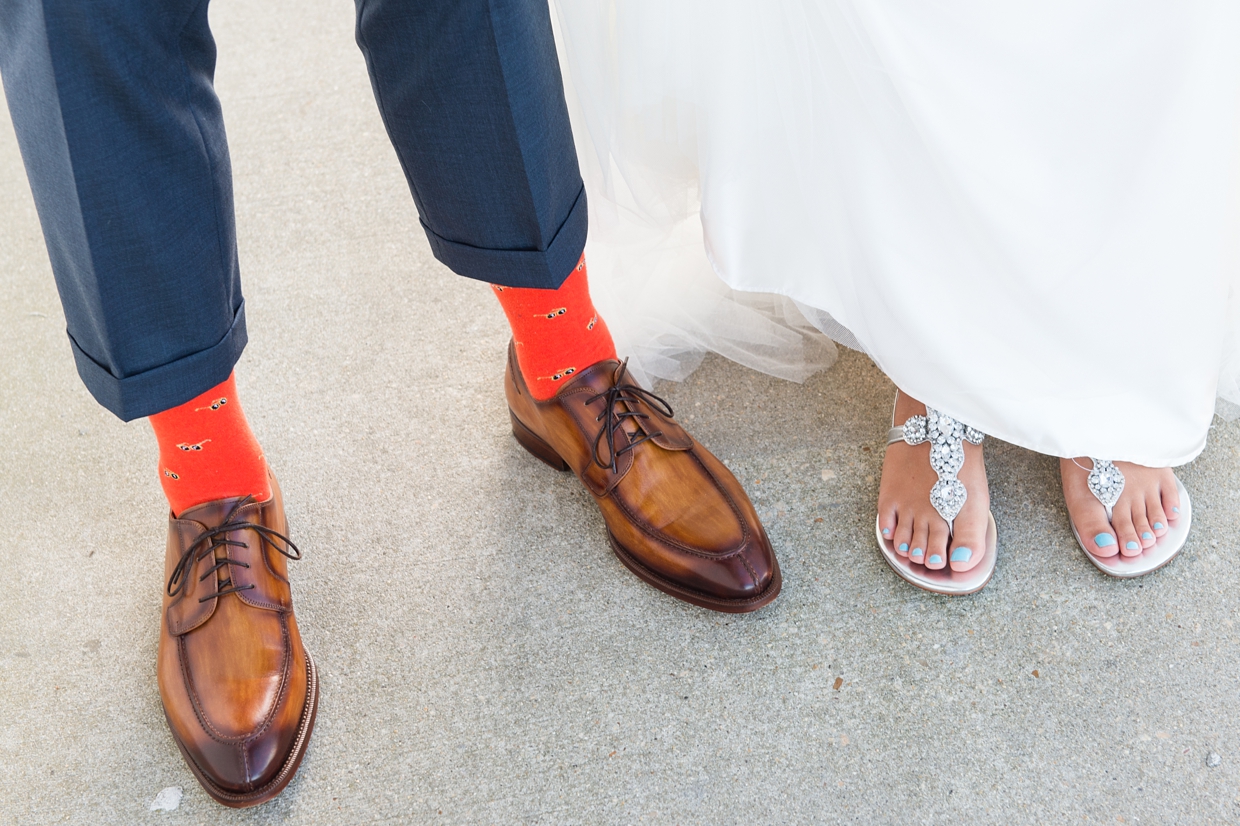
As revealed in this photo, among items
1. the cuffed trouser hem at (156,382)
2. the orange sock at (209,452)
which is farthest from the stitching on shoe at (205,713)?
the cuffed trouser hem at (156,382)

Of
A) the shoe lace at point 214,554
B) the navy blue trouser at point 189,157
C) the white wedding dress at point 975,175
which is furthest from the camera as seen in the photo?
the shoe lace at point 214,554

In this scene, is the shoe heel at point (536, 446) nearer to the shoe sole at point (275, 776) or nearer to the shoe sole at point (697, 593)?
the shoe sole at point (697, 593)

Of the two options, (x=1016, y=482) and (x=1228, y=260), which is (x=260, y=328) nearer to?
(x=1016, y=482)

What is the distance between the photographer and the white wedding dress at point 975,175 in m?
0.66

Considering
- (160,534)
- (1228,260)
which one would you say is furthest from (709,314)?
(160,534)

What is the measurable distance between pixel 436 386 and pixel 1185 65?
29.8 inches

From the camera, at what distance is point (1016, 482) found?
865 mm

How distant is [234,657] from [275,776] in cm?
10

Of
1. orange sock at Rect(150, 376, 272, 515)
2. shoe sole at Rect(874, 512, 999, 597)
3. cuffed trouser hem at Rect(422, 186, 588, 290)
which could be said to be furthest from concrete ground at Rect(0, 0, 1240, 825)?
cuffed trouser hem at Rect(422, 186, 588, 290)

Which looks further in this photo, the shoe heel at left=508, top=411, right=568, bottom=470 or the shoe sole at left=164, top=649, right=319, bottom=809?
the shoe heel at left=508, top=411, right=568, bottom=470

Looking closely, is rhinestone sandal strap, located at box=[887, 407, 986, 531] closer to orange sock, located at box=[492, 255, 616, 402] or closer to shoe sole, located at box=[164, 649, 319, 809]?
orange sock, located at box=[492, 255, 616, 402]

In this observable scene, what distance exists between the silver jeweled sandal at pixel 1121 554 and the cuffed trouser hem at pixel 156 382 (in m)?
0.73

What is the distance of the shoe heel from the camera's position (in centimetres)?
91

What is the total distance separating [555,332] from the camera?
2.66 ft
